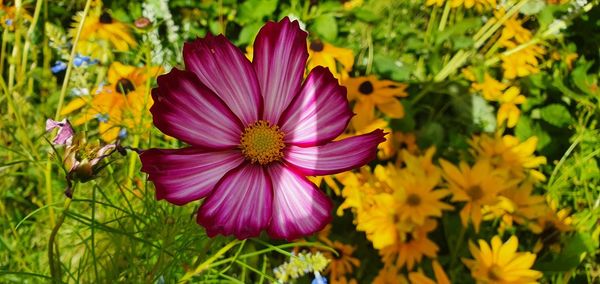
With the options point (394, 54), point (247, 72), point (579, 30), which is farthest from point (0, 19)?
point (579, 30)

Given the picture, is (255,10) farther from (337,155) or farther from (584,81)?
(337,155)

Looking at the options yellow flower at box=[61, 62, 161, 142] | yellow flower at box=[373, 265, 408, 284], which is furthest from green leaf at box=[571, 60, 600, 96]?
yellow flower at box=[61, 62, 161, 142]

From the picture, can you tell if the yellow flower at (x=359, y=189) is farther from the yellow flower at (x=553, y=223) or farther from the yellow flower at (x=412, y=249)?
the yellow flower at (x=553, y=223)

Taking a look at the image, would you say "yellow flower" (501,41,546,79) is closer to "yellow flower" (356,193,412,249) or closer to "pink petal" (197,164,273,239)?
"yellow flower" (356,193,412,249)

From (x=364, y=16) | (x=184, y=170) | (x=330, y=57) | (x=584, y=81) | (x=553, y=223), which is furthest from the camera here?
(x=364, y=16)

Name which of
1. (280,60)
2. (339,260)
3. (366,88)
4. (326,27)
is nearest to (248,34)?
(326,27)

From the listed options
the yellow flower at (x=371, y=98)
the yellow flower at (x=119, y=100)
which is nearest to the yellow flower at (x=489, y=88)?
the yellow flower at (x=371, y=98)

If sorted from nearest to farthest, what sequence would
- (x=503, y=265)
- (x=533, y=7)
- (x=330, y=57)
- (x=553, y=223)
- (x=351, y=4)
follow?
(x=503, y=265) → (x=553, y=223) → (x=330, y=57) → (x=533, y=7) → (x=351, y=4)
